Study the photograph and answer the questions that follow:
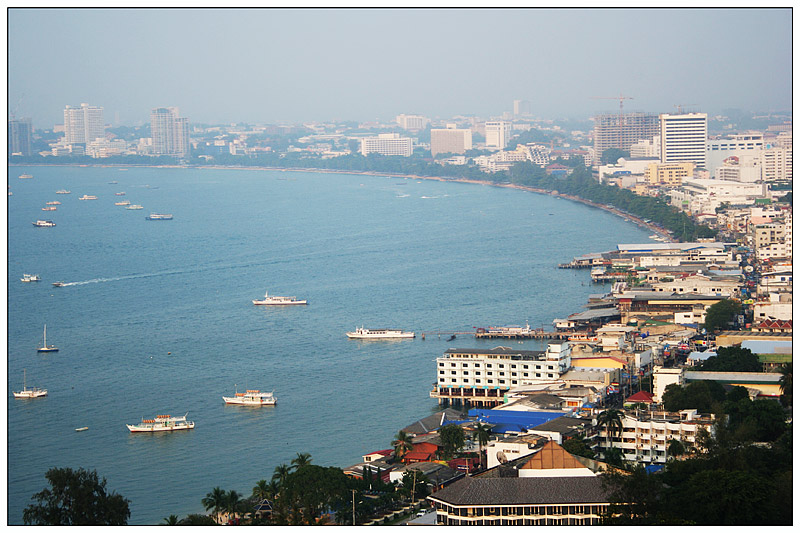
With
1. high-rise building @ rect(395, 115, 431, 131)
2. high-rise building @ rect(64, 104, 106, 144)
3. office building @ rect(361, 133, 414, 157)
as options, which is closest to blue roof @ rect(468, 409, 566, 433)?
high-rise building @ rect(64, 104, 106, 144)

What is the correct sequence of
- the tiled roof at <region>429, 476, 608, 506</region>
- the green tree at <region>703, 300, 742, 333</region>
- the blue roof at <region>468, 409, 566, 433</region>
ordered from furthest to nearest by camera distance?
the green tree at <region>703, 300, 742, 333</region>
the blue roof at <region>468, 409, 566, 433</region>
the tiled roof at <region>429, 476, 608, 506</region>

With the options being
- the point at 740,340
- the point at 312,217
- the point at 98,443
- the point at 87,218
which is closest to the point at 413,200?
the point at 312,217

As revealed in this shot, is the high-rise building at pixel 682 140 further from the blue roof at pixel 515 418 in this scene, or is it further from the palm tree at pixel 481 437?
the palm tree at pixel 481 437

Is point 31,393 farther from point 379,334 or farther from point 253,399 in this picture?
point 379,334

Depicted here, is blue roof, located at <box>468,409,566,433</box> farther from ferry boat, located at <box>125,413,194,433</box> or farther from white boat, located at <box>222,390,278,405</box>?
ferry boat, located at <box>125,413,194,433</box>

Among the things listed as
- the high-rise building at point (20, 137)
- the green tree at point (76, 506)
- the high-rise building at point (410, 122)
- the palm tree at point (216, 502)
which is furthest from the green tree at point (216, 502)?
the high-rise building at point (410, 122)

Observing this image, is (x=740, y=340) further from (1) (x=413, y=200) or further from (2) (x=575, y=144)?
(2) (x=575, y=144)

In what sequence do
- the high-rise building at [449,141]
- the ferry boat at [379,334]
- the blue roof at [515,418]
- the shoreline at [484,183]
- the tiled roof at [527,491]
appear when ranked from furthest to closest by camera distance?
the high-rise building at [449,141] → the shoreline at [484,183] → the ferry boat at [379,334] → the blue roof at [515,418] → the tiled roof at [527,491]
